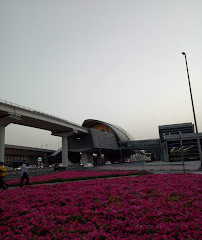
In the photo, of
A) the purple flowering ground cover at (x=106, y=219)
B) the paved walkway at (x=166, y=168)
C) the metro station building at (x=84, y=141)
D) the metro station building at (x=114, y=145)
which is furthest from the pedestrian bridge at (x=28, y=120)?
the purple flowering ground cover at (x=106, y=219)

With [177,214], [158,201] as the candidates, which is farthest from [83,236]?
[158,201]

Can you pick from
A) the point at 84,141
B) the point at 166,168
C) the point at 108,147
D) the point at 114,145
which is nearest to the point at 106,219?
the point at 166,168

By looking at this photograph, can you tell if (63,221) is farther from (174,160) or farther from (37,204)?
(174,160)

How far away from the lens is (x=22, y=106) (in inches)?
1902

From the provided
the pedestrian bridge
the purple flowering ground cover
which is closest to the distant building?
the pedestrian bridge

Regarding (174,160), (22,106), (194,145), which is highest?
(22,106)

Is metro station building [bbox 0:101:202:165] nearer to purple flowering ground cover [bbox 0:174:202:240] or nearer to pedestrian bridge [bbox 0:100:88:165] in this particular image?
pedestrian bridge [bbox 0:100:88:165]

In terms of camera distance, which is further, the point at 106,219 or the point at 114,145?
the point at 114,145

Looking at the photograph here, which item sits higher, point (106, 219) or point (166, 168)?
point (106, 219)

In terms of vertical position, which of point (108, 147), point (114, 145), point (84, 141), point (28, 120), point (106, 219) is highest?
point (28, 120)

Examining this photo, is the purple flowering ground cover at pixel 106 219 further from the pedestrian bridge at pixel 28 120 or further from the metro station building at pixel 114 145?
the metro station building at pixel 114 145

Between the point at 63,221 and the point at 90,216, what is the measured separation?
3.14 ft

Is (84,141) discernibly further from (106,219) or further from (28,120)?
(106,219)

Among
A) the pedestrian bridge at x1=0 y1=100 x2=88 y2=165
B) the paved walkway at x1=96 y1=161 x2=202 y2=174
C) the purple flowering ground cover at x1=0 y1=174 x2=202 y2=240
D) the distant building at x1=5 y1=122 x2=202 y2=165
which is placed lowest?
the paved walkway at x1=96 y1=161 x2=202 y2=174
